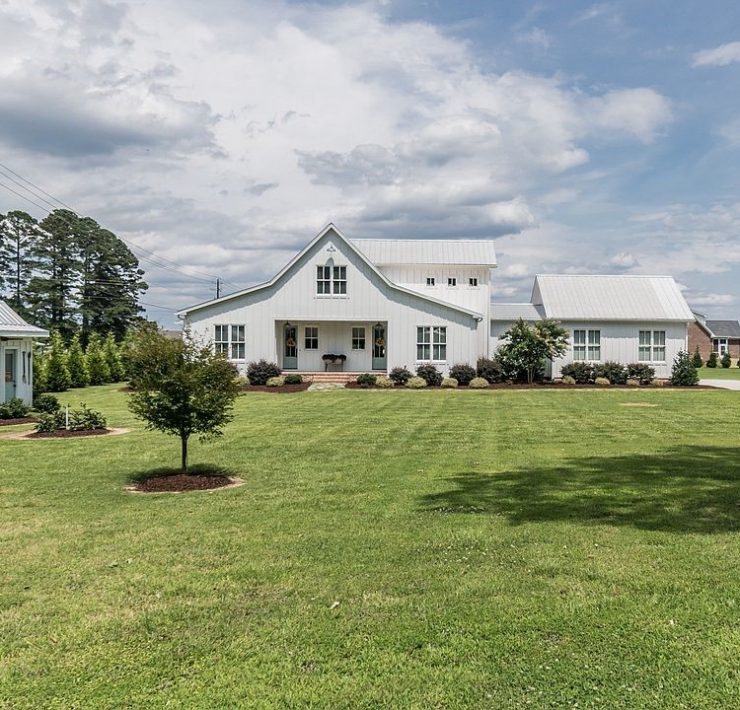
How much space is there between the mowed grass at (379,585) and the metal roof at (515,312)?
2489cm

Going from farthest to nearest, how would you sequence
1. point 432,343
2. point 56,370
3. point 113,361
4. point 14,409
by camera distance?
point 113,361, point 56,370, point 432,343, point 14,409

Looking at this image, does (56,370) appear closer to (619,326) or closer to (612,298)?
(619,326)

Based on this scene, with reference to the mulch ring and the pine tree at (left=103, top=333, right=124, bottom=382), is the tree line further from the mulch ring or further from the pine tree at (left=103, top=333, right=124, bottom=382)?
the mulch ring

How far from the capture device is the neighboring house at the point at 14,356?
2125 cm

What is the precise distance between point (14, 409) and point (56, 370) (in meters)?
15.6

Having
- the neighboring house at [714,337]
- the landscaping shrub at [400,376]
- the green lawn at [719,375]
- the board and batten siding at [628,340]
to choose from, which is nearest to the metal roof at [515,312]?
the board and batten siding at [628,340]

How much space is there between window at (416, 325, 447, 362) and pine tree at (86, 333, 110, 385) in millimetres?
19146

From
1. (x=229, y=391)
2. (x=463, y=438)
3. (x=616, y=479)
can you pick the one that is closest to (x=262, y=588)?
(x=229, y=391)

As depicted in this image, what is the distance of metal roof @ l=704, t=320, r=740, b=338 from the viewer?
72688 millimetres

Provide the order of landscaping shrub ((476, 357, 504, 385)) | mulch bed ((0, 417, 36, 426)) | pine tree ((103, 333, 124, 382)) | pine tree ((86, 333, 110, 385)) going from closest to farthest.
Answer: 1. mulch bed ((0, 417, 36, 426))
2. landscaping shrub ((476, 357, 504, 385))
3. pine tree ((86, 333, 110, 385))
4. pine tree ((103, 333, 124, 382))

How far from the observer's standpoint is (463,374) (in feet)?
105

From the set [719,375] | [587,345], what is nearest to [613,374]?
[587,345]

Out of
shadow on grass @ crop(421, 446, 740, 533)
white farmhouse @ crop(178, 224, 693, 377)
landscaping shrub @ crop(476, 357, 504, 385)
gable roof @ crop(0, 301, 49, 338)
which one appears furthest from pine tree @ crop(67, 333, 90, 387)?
shadow on grass @ crop(421, 446, 740, 533)

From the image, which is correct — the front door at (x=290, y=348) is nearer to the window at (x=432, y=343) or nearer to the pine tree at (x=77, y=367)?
the window at (x=432, y=343)
